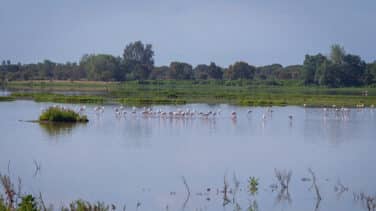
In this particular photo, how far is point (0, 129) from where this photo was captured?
24.0 m

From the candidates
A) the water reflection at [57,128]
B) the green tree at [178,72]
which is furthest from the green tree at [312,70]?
the water reflection at [57,128]

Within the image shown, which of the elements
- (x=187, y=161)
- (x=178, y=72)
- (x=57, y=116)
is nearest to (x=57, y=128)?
(x=57, y=116)

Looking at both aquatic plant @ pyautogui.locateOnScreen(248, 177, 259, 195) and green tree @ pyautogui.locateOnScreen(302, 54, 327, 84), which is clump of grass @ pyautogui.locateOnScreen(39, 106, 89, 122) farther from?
green tree @ pyautogui.locateOnScreen(302, 54, 327, 84)

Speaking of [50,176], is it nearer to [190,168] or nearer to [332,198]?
[190,168]

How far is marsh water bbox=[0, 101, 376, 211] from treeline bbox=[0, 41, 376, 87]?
5624 centimetres

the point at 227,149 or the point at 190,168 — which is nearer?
the point at 190,168

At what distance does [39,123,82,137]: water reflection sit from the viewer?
22855 mm

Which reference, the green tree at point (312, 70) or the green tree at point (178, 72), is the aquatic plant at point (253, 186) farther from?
the green tree at point (178, 72)

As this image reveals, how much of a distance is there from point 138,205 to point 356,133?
50.8 ft

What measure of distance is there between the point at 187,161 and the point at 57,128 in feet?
28.1

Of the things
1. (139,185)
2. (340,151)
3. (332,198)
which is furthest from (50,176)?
(340,151)

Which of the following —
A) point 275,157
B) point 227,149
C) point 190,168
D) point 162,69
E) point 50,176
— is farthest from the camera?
point 162,69

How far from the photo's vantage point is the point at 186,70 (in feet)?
348

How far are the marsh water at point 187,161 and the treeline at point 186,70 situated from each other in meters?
56.2
